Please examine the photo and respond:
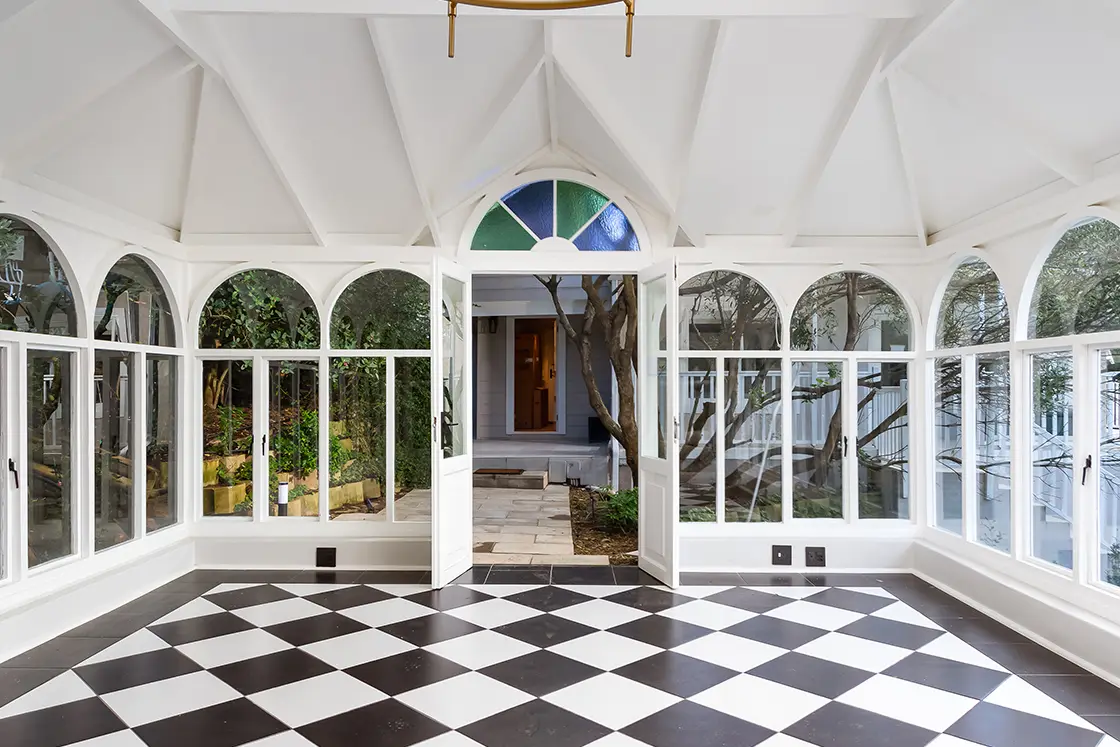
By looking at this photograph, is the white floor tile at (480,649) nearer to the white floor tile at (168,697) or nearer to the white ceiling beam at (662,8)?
the white floor tile at (168,697)

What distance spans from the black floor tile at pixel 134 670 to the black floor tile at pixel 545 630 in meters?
1.66

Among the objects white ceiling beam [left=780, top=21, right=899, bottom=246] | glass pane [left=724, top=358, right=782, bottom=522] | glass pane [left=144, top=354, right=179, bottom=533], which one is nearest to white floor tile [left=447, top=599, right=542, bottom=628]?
glass pane [left=724, top=358, right=782, bottom=522]

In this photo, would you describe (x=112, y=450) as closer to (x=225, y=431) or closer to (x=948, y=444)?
(x=225, y=431)

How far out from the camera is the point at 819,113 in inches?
175

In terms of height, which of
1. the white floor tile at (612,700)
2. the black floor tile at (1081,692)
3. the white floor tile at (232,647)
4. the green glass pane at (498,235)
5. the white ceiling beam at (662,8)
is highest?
the white ceiling beam at (662,8)

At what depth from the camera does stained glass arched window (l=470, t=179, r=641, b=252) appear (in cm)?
557

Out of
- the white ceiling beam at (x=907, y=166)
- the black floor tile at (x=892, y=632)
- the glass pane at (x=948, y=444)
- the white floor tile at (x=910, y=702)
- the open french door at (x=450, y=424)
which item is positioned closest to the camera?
the white floor tile at (x=910, y=702)

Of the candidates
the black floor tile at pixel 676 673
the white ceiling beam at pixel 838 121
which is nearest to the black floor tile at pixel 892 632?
the black floor tile at pixel 676 673

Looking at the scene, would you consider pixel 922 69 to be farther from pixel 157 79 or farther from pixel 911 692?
pixel 157 79

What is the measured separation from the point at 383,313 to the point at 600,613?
288cm

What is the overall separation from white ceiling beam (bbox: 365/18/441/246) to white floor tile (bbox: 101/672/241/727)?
10.8 ft

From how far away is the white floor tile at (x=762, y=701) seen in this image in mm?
3074

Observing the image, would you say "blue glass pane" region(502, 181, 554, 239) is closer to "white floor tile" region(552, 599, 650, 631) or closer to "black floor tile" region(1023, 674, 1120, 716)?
"white floor tile" region(552, 599, 650, 631)

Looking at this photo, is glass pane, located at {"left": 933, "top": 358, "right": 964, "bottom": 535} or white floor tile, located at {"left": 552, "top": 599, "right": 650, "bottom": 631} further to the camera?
glass pane, located at {"left": 933, "top": 358, "right": 964, "bottom": 535}
